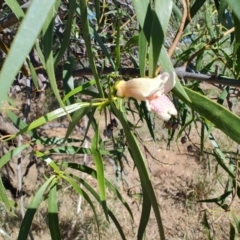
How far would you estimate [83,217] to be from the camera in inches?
109

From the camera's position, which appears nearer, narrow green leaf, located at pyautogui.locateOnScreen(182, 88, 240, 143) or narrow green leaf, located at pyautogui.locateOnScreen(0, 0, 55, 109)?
narrow green leaf, located at pyautogui.locateOnScreen(0, 0, 55, 109)

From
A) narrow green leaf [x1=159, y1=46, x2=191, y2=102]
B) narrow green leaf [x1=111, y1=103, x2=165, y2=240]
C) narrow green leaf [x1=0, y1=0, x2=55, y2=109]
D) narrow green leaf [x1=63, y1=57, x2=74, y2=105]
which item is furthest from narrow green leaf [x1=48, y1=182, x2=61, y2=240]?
narrow green leaf [x1=0, y1=0, x2=55, y2=109]

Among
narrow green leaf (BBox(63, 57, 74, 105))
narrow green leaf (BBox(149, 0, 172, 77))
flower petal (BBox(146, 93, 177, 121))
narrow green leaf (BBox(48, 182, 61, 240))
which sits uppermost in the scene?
narrow green leaf (BBox(63, 57, 74, 105))

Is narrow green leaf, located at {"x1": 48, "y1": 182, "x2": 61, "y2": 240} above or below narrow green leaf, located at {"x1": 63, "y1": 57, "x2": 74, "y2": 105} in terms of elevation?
below

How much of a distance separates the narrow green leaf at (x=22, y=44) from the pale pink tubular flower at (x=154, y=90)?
7.3 inches

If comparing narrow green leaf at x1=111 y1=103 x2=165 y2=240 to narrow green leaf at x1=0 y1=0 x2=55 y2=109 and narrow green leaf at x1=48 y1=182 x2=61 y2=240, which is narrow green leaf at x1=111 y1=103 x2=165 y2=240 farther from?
narrow green leaf at x1=48 y1=182 x2=61 y2=240

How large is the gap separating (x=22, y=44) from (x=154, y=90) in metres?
0.20

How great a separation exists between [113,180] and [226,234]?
781 mm

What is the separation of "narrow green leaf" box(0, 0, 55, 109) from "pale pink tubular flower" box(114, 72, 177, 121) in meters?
0.18

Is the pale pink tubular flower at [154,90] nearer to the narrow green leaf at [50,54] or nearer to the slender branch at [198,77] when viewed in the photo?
the narrow green leaf at [50,54]

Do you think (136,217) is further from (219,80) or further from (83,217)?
(219,80)

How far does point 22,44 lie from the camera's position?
36cm

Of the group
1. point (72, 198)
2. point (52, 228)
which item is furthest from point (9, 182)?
point (52, 228)

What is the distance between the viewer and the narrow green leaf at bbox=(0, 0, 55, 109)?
0.35 metres
